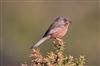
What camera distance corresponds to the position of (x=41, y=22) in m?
17.5

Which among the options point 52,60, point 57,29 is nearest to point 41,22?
point 57,29

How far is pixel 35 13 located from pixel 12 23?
1093mm

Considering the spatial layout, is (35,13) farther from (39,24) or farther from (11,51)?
(11,51)

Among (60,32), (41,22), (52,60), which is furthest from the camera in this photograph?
(41,22)

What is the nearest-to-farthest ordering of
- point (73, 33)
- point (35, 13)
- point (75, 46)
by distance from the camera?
point (75, 46) < point (73, 33) < point (35, 13)

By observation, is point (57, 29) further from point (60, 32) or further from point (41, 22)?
point (41, 22)

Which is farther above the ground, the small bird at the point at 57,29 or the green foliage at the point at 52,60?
the small bird at the point at 57,29

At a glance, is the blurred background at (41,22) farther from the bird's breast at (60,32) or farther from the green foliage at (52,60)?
the green foliage at (52,60)

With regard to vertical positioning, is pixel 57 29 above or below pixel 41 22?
below

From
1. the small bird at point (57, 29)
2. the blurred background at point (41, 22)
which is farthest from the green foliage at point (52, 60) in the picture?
the blurred background at point (41, 22)

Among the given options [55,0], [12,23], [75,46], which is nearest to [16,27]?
[12,23]

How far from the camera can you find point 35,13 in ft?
60.3

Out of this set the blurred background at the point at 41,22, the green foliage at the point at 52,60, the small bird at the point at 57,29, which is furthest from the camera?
the blurred background at the point at 41,22

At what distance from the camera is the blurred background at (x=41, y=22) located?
49.8 feet
